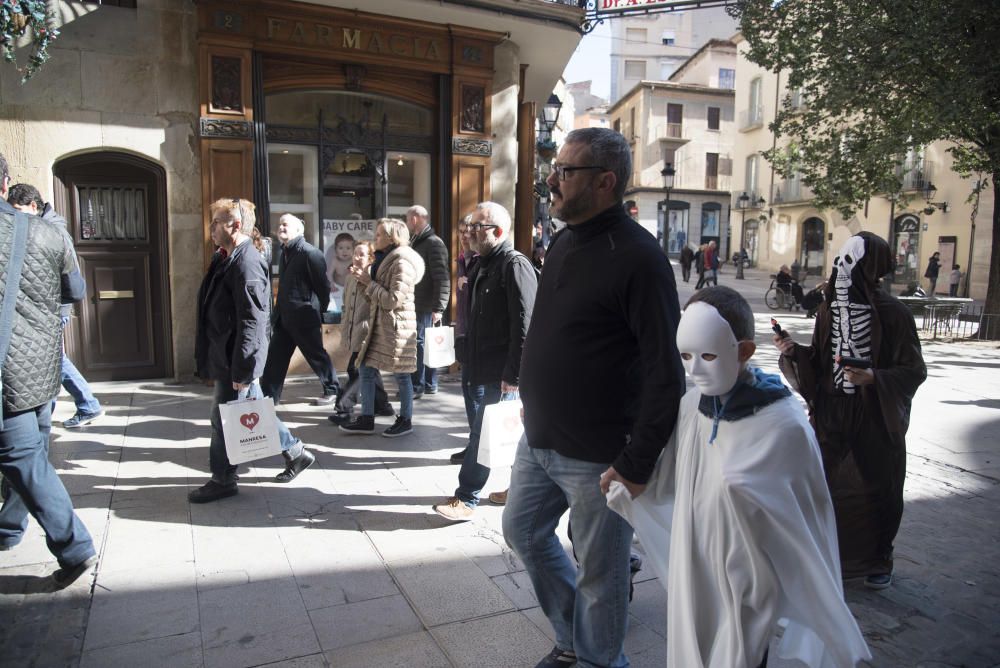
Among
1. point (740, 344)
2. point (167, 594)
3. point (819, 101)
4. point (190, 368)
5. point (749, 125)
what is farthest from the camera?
point (749, 125)

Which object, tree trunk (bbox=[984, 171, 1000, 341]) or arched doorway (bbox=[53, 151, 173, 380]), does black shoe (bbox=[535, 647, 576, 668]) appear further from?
tree trunk (bbox=[984, 171, 1000, 341])

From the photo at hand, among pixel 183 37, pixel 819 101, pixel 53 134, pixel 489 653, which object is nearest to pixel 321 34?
pixel 183 37

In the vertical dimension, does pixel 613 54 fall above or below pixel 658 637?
above

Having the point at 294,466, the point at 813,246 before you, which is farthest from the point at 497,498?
the point at 813,246

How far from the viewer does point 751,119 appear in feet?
128

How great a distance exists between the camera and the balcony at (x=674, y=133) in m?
47.2

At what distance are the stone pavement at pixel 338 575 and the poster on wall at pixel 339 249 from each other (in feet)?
9.40

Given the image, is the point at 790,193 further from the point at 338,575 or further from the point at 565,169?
the point at 565,169

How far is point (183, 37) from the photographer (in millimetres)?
7820

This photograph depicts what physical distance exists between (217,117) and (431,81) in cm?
268

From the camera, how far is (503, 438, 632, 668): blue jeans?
251 centimetres

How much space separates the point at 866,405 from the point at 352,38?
7063mm

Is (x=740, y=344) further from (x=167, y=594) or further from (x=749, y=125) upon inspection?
(x=749, y=125)

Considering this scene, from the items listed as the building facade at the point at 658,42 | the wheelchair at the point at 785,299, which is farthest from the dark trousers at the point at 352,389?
the building facade at the point at 658,42
